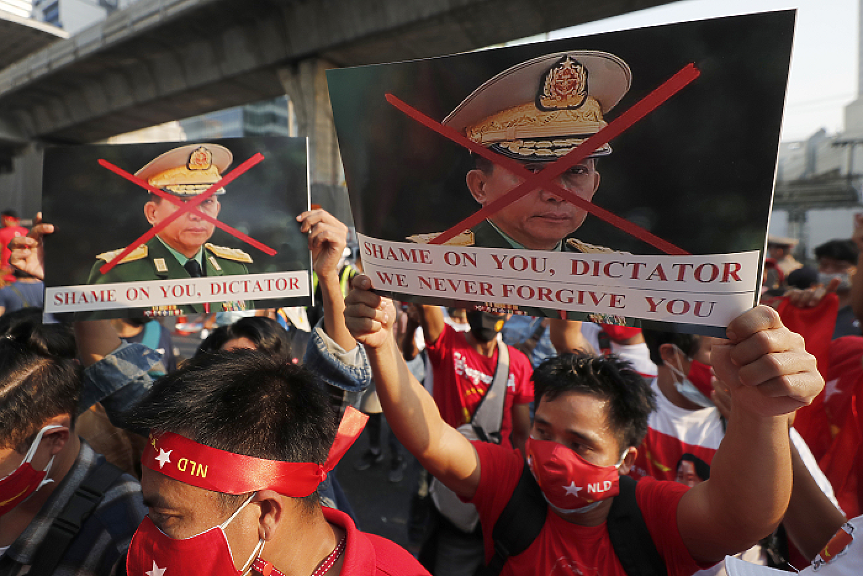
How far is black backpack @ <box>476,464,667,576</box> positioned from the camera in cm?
147

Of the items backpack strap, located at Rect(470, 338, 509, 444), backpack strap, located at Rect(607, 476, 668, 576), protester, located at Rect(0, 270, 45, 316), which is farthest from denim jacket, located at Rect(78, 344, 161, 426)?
protester, located at Rect(0, 270, 45, 316)

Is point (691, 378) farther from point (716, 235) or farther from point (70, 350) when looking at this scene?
point (70, 350)

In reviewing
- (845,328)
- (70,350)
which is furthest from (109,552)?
(845,328)

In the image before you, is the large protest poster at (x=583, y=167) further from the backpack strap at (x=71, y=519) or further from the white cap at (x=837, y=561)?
the backpack strap at (x=71, y=519)

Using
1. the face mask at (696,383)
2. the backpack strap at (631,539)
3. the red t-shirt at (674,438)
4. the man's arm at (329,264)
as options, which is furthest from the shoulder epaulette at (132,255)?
→ the face mask at (696,383)

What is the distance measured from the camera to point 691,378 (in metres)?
2.21

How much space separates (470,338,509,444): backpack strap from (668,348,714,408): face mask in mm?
909

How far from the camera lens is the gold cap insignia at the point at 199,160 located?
73.8 inches

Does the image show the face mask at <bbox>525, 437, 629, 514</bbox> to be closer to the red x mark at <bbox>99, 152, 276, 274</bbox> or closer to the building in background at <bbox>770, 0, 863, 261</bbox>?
the red x mark at <bbox>99, 152, 276, 274</bbox>

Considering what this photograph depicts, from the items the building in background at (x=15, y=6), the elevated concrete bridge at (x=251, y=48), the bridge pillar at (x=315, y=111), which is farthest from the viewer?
the bridge pillar at (x=315, y=111)

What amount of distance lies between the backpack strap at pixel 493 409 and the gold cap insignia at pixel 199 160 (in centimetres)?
184

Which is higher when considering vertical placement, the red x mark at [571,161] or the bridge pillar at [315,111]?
the bridge pillar at [315,111]

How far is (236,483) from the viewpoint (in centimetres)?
114

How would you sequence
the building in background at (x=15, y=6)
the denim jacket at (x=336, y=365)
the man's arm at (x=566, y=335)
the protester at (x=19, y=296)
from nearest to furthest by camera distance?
the denim jacket at (x=336, y=365) < the man's arm at (x=566, y=335) < the building in background at (x=15, y=6) < the protester at (x=19, y=296)
